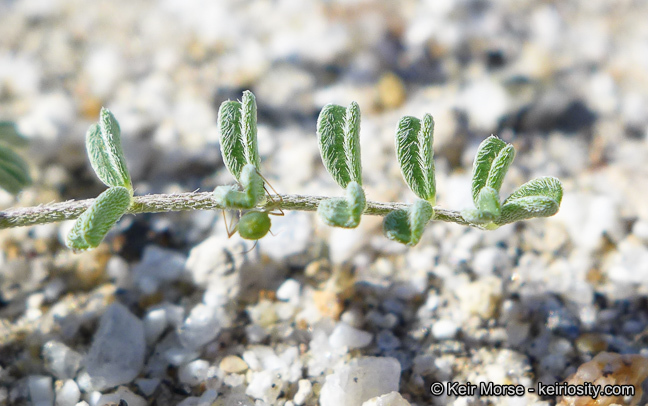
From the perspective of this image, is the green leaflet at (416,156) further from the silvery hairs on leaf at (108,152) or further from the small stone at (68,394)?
the small stone at (68,394)

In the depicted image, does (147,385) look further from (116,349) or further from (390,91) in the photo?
(390,91)

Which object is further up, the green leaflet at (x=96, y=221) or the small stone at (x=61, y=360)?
the green leaflet at (x=96, y=221)

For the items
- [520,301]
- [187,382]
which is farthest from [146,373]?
[520,301]

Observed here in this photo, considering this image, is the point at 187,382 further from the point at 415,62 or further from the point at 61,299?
the point at 415,62

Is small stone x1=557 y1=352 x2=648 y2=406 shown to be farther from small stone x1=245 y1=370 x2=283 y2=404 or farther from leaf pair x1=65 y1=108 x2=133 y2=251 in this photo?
leaf pair x1=65 y1=108 x2=133 y2=251

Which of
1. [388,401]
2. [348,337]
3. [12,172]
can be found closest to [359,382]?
[388,401]

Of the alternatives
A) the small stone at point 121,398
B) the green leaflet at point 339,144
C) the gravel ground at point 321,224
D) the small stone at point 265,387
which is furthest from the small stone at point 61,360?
the green leaflet at point 339,144
